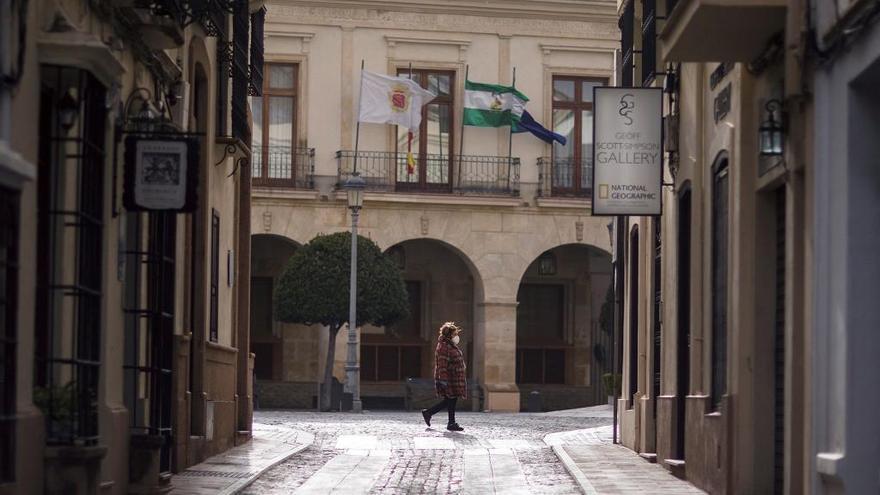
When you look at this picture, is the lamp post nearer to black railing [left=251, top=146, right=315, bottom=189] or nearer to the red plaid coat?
black railing [left=251, top=146, right=315, bottom=189]

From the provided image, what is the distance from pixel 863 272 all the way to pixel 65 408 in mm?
5201

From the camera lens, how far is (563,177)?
43.4 meters

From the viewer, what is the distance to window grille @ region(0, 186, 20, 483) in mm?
10875

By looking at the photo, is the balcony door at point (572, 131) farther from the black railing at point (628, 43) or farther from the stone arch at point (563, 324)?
the black railing at point (628, 43)

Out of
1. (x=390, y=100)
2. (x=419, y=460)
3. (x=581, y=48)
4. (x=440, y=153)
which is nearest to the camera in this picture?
(x=419, y=460)

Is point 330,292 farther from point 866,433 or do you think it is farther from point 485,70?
point 866,433

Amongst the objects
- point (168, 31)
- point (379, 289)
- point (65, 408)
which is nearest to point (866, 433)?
point (65, 408)

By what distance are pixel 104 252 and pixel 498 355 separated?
29302mm

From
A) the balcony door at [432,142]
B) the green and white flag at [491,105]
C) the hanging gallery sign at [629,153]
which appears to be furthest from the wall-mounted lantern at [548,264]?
the hanging gallery sign at [629,153]

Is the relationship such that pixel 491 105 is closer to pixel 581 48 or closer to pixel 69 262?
pixel 581 48

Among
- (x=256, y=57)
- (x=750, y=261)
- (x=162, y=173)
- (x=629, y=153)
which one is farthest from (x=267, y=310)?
(x=162, y=173)

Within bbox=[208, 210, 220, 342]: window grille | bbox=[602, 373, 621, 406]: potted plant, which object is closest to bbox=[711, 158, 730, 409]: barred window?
bbox=[208, 210, 220, 342]: window grille

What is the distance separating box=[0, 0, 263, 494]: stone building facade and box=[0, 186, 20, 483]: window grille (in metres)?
0.01

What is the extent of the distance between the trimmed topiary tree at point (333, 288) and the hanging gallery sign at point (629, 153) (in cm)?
2007
